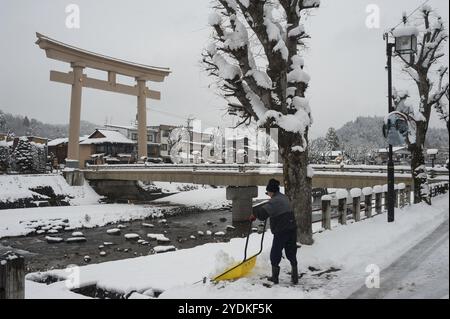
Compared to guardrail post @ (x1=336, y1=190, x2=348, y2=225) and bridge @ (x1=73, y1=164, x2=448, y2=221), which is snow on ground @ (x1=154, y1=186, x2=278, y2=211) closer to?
bridge @ (x1=73, y1=164, x2=448, y2=221)

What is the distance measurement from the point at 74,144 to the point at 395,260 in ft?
116

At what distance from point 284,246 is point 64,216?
82.5 feet

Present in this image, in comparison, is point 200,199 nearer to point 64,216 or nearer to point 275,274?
point 64,216

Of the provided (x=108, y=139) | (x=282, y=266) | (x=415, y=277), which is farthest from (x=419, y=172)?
(x=108, y=139)

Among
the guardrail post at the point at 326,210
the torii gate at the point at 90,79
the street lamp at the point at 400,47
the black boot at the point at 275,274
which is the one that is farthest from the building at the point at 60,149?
the black boot at the point at 275,274

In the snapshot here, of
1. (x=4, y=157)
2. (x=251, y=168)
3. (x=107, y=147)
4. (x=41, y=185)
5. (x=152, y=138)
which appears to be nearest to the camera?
(x=251, y=168)

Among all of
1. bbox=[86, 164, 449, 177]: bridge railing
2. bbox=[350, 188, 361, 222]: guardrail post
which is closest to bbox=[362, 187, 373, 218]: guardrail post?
bbox=[350, 188, 361, 222]: guardrail post

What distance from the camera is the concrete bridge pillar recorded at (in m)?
29.8

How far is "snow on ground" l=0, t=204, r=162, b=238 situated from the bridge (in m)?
3.96

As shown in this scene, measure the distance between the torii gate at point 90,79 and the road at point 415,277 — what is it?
1313 inches

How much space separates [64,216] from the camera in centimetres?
2802

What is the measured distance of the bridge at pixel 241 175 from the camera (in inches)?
908

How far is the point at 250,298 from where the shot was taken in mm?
5684
